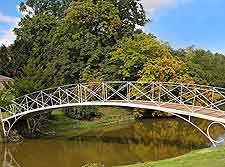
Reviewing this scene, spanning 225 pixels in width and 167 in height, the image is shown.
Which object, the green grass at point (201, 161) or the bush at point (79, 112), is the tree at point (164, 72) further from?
the green grass at point (201, 161)

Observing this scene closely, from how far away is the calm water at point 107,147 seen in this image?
25953mm

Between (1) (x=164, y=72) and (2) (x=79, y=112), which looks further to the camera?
(1) (x=164, y=72)

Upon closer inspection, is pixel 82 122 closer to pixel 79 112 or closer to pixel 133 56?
pixel 79 112

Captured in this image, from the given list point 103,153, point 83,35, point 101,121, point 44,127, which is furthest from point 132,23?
point 103,153

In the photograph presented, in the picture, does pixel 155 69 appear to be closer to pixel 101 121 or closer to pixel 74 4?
pixel 101 121

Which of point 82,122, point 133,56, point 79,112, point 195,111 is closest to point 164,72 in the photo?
point 133,56

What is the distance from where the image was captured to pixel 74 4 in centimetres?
4984

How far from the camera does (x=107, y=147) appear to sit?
2958 centimetres

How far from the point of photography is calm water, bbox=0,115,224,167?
85.1 ft

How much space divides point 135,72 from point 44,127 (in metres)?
12.9

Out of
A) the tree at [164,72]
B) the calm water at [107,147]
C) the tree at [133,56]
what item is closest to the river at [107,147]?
the calm water at [107,147]

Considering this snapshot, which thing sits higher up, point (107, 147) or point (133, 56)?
point (133, 56)

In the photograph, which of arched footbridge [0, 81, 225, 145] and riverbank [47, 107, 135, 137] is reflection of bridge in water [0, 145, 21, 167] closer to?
arched footbridge [0, 81, 225, 145]

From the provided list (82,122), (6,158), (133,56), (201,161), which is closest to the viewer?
(201,161)
